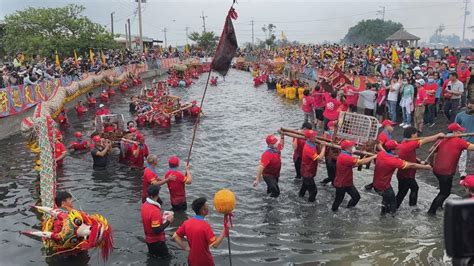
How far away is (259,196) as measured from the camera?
11312mm

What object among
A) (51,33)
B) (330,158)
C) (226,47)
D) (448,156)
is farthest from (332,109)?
(51,33)

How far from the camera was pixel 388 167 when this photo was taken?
8.92 meters

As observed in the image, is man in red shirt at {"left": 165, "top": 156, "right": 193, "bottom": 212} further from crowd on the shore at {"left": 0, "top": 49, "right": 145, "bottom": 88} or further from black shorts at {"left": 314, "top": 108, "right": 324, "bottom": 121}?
crowd on the shore at {"left": 0, "top": 49, "right": 145, "bottom": 88}

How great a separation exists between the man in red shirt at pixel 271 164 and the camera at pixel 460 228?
7242mm

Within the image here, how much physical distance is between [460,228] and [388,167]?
686 centimetres

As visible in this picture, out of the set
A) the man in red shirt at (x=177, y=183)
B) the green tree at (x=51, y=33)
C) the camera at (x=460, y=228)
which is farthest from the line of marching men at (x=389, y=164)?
the green tree at (x=51, y=33)

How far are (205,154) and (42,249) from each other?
8.01 metres

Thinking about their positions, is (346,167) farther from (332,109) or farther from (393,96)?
(393,96)

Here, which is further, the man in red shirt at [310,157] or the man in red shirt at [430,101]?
the man in red shirt at [430,101]

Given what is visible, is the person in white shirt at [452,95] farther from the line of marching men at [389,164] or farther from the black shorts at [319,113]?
the line of marching men at [389,164]

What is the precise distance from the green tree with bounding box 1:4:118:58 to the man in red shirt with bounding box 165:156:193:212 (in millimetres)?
34203

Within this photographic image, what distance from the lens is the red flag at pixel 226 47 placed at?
8625mm

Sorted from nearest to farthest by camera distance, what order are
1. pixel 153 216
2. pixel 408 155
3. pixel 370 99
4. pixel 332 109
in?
pixel 153 216
pixel 408 155
pixel 332 109
pixel 370 99

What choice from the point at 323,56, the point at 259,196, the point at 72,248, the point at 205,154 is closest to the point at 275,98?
the point at 323,56
